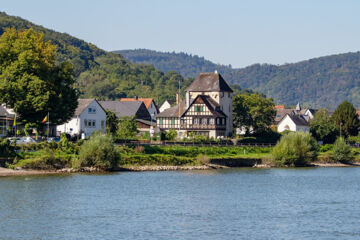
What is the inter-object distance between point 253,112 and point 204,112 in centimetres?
844

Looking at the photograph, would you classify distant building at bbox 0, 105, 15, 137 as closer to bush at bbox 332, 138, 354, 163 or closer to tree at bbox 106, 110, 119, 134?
tree at bbox 106, 110, 119, 134

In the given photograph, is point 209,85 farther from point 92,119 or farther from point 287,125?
point 287,125

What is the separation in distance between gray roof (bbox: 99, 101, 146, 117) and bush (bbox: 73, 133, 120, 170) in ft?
172

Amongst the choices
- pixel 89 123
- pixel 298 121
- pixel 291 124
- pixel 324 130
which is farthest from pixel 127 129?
pixel 298 121

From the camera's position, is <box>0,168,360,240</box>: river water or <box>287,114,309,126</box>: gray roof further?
<box>287,114,309,126</box>: gray roof

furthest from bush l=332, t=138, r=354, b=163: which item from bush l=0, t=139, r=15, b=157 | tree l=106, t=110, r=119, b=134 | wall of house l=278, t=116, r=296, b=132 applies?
bush l=0, t=139, r=15, b=157

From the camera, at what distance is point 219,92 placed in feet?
376

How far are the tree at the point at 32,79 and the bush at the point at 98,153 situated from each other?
9.09 meters

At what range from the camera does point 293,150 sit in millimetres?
85062

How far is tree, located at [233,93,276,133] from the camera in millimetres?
111562

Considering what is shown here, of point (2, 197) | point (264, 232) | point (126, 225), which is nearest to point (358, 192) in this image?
point (264, 232)

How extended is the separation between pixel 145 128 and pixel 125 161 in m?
48.0

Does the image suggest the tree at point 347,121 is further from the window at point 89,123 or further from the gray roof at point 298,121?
the window at point 89,123

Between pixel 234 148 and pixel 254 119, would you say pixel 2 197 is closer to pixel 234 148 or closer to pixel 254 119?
pixel 234 148
